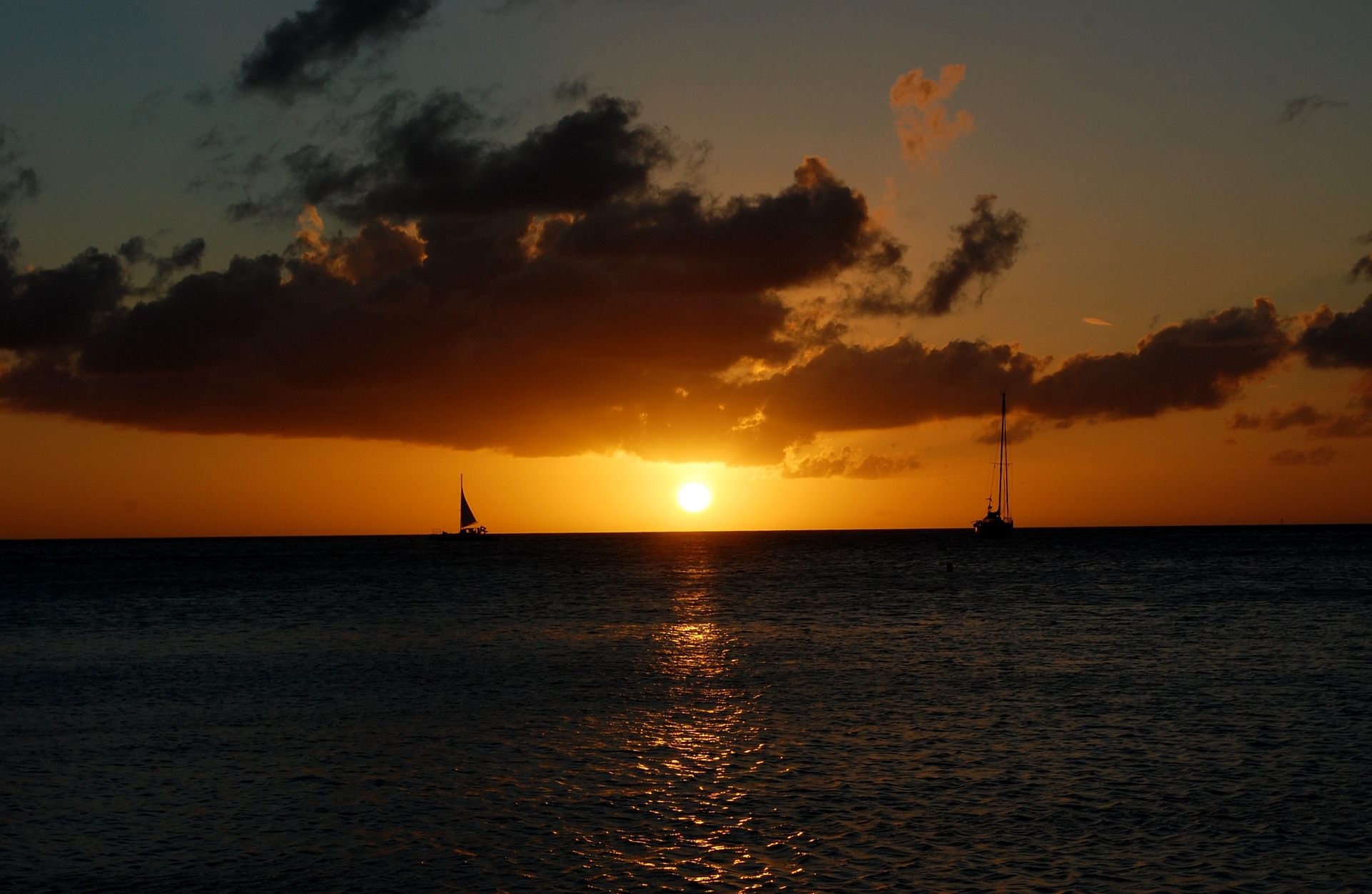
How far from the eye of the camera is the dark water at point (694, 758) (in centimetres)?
2297

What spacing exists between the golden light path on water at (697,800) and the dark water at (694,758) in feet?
0.36

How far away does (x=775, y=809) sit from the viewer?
2689 cm

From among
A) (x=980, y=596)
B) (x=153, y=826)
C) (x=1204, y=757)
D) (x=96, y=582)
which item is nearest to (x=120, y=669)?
(x=153, y=826)

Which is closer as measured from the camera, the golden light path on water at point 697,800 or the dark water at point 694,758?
the golden light path on water at point 697,800

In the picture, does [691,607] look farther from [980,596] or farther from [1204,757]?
[1204,757]

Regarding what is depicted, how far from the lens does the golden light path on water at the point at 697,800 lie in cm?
2248

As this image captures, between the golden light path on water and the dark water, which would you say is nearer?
the golden light path on water

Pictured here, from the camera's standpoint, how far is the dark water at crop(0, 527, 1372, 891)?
75.4 feet

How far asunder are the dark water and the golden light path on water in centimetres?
11

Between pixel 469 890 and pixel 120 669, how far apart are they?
40080 millimetres

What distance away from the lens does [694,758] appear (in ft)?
108

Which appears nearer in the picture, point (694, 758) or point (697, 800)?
point (697, 800)

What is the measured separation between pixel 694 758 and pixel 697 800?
4964 mm

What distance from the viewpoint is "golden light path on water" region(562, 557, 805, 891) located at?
2248 centimetres
